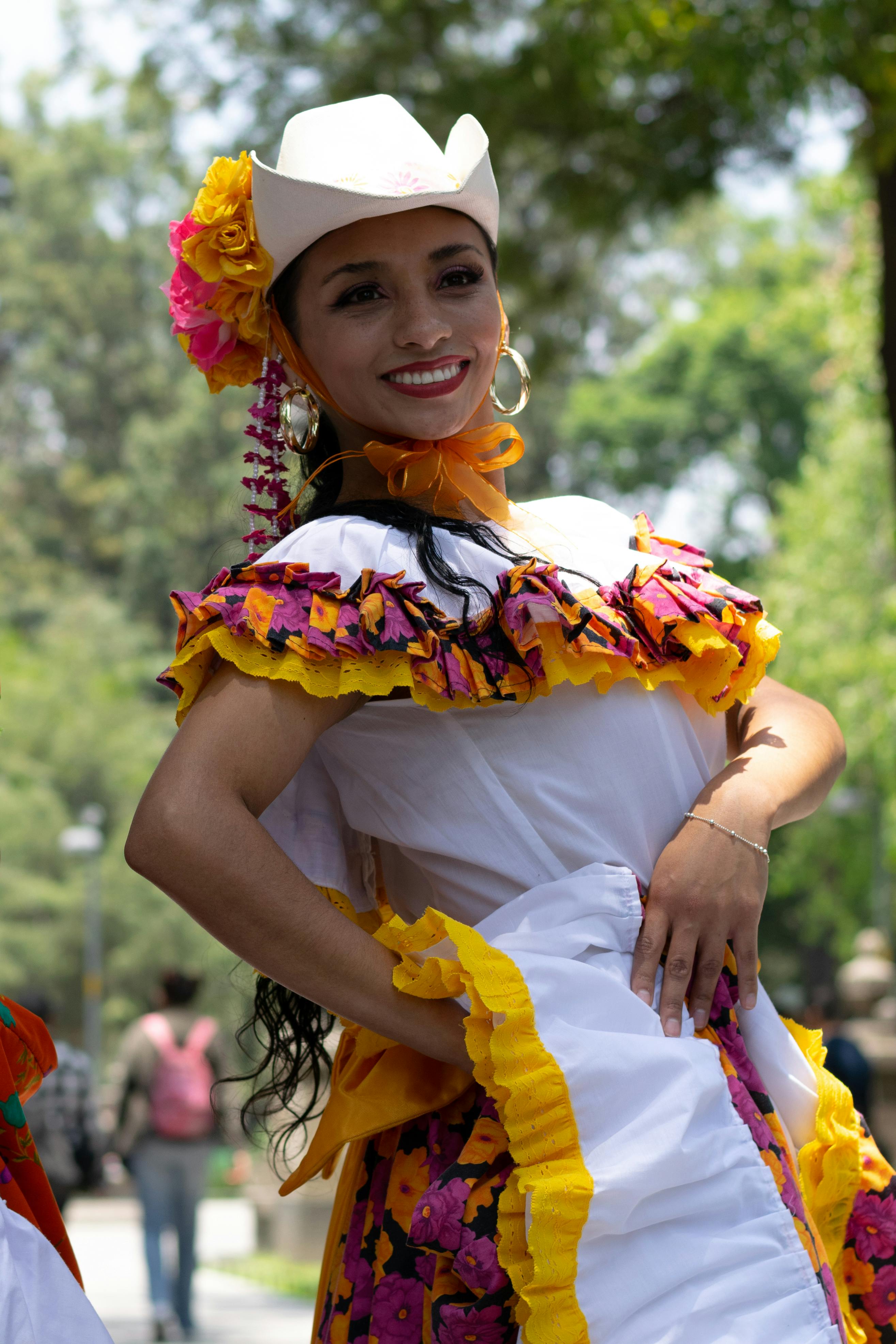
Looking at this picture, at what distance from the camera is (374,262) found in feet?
6.03

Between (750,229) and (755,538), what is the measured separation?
8775mm

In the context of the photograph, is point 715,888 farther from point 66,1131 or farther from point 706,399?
point 706,399

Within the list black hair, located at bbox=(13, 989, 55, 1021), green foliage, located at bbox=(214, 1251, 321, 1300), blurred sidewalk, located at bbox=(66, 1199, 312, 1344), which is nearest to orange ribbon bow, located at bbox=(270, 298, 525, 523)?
blurred sidewalk, located at bbox=(66, 1199, 312, 1344)

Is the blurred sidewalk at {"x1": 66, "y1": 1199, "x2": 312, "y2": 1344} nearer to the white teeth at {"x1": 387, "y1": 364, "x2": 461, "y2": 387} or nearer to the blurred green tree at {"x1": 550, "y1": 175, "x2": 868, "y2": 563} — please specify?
the white teeth at {"x1": 387, "y1": 364, "x2": 461, "y2": 387}

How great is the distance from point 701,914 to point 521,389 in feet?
2.59

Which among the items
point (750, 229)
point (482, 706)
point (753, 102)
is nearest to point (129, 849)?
point (482, 706)

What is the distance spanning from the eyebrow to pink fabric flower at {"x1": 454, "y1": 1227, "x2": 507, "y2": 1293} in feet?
3.66

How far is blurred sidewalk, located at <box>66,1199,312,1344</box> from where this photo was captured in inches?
308

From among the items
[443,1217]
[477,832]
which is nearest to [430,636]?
[477,832]

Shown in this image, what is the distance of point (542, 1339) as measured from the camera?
4.78 feet

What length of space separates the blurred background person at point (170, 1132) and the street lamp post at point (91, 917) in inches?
548

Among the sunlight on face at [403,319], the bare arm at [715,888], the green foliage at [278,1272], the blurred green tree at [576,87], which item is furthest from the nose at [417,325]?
the green foliage at [278,1272]

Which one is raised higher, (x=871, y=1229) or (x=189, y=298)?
(x=189, y=298)

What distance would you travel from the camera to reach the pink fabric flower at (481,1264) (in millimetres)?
1504
